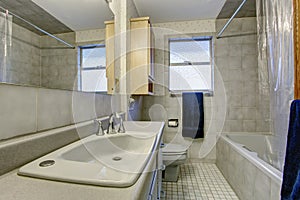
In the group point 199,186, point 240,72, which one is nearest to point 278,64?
point 199,186

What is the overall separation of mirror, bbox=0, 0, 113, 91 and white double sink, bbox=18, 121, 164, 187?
327mm

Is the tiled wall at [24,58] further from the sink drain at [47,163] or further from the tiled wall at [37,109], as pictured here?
the sink drain at [47,163]

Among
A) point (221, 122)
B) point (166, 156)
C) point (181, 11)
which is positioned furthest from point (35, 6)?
point (221, 122)

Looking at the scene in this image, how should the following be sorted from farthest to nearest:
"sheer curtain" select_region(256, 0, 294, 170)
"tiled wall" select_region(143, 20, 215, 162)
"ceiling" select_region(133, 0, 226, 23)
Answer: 1. "tiled wall" select_region(143, 20, 215, 162)
2. "ceiling" select_region(133, 0, 226, 23)
3. "sheer curtain" select_region(256, 0, 294, 170)

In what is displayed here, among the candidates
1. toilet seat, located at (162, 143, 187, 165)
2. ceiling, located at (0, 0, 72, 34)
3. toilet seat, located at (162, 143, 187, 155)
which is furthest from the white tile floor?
ceiling, located at (0, 0, 72, 34)

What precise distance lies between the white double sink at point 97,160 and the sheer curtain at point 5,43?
35 cm

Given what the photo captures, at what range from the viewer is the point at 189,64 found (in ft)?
9.72

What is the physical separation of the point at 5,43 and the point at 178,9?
236cm

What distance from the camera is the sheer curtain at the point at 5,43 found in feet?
2.05

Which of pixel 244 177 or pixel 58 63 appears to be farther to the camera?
pixel 244 177

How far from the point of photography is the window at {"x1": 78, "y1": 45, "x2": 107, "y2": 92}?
1154 mm

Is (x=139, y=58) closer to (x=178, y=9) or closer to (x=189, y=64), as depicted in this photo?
(x=178, y=9)

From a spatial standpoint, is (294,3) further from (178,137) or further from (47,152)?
(178,137)

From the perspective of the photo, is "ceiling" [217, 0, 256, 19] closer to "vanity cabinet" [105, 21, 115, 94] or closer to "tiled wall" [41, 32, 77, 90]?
"vanity cabinet" [105, 21, 115, 94]
